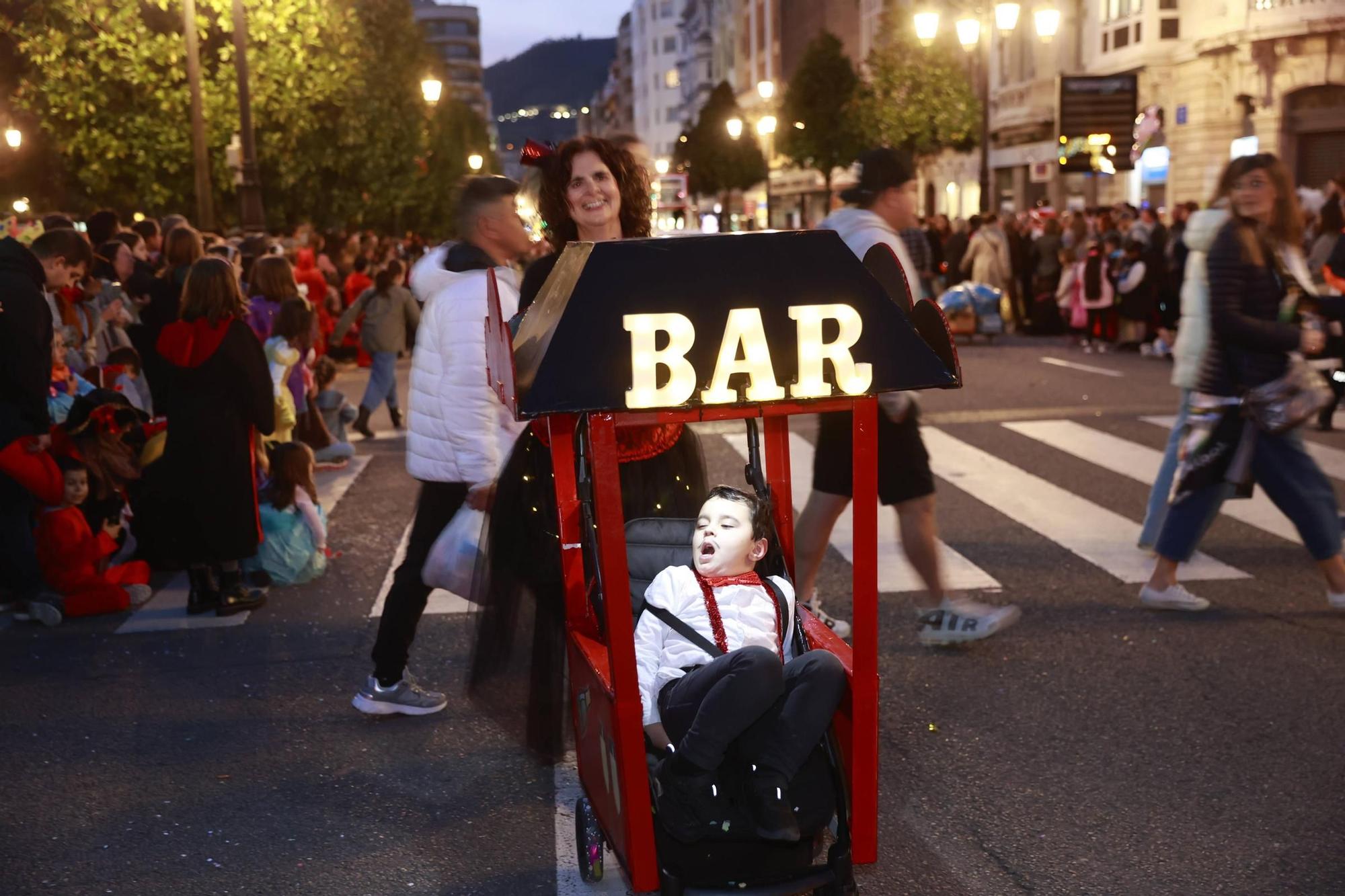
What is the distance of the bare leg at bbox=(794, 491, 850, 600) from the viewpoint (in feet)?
18.5

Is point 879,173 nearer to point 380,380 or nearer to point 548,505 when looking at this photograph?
point 548,505

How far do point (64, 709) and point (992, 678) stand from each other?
3.58 meters

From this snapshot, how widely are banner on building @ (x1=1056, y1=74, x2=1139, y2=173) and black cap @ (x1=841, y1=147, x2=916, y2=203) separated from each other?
879 inches

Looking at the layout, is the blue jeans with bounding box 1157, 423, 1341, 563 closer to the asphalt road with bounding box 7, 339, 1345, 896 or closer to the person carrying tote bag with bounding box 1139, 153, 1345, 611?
the person carrying tote bag with bounding box 1139, 153, 1345, 611

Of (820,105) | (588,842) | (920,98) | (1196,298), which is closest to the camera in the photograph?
A: (588,842)

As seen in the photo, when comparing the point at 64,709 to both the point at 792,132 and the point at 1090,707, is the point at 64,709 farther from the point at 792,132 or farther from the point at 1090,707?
the point at 792,132

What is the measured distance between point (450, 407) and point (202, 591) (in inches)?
109

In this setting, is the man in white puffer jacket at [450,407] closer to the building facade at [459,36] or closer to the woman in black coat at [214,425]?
the woman in black coat at [214,425]

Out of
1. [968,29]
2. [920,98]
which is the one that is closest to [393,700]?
[968,29]

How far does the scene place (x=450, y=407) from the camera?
4695 mm

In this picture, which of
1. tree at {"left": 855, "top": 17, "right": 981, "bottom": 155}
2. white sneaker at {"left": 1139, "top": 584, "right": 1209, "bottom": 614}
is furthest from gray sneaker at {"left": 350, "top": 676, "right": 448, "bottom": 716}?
tree at {"left": 855, "top": 17, "right": 981, "bottom": 155}

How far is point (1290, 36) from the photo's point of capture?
27938mm

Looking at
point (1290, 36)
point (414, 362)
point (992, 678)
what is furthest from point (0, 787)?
point (1290, 36)

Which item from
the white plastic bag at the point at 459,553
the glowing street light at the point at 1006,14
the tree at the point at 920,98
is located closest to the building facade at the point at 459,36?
the tree at the point at 920,98
